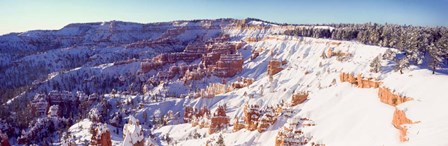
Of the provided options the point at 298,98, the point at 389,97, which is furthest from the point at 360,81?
the point at 389,97

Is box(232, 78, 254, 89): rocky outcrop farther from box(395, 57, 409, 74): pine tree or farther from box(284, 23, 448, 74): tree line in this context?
box(395, 57, 409, 74): pine tree

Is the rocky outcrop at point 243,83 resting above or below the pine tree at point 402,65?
below

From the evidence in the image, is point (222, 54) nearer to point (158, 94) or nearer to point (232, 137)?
point (158, 94)

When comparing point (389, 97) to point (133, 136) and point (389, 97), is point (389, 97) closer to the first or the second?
point (389, 97)

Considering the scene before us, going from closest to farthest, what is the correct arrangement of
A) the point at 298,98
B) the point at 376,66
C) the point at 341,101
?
the point at 341,101
the point at 376,66
the point at 298,98

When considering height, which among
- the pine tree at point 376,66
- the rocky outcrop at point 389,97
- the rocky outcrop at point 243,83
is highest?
the pine tree at point 376,66

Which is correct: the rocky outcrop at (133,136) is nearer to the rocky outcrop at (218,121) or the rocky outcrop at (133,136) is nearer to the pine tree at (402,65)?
the rocky outcrop at (218,121)

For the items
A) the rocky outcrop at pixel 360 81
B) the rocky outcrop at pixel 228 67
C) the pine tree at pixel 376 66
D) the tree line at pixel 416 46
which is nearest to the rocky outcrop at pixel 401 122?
the rocky outcrop at pixel 360 81
